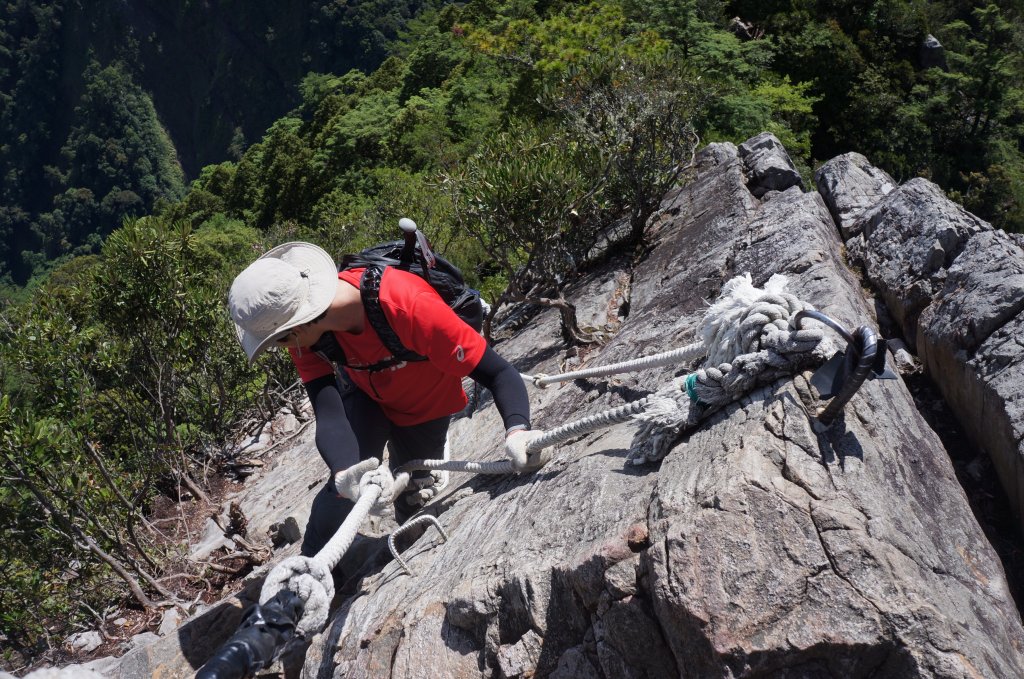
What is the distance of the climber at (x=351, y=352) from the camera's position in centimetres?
348

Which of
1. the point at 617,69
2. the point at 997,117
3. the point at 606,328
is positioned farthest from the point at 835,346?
the point at 997,117

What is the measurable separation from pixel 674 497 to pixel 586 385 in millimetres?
2154

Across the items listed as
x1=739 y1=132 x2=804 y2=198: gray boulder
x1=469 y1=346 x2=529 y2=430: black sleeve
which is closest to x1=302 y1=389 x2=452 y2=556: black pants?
x1=469 y1=346 x2=529 y2=430: black sleeve

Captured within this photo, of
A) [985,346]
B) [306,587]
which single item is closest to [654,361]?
[985,346]

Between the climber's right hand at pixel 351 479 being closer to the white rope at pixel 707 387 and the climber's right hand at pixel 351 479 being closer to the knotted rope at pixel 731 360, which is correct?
the white rope at pixel 707 387

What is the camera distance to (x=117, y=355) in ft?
25.7

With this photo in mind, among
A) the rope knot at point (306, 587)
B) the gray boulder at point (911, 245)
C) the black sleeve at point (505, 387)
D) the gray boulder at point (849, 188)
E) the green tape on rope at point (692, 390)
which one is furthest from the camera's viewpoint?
the gray boulder at point (849, 188)

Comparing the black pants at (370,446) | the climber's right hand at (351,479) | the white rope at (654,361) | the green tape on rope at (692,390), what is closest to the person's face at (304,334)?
the black pants at (370,446)

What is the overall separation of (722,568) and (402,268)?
2.27 meters

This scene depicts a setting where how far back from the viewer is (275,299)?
3441mm

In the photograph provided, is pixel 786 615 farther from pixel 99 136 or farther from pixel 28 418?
pixel 99 136

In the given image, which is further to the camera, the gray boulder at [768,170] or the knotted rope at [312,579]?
the gray boulder at [768,170]

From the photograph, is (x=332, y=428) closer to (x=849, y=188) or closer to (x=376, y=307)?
(x=376, y=307)

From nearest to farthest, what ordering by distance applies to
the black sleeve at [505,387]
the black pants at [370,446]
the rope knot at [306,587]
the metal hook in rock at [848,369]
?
1. the metal hook in rock at [848,369]
2. the rope knot at [306,587]
3. the black sleeve at [505,387]
4. the black pants at [370,446]
